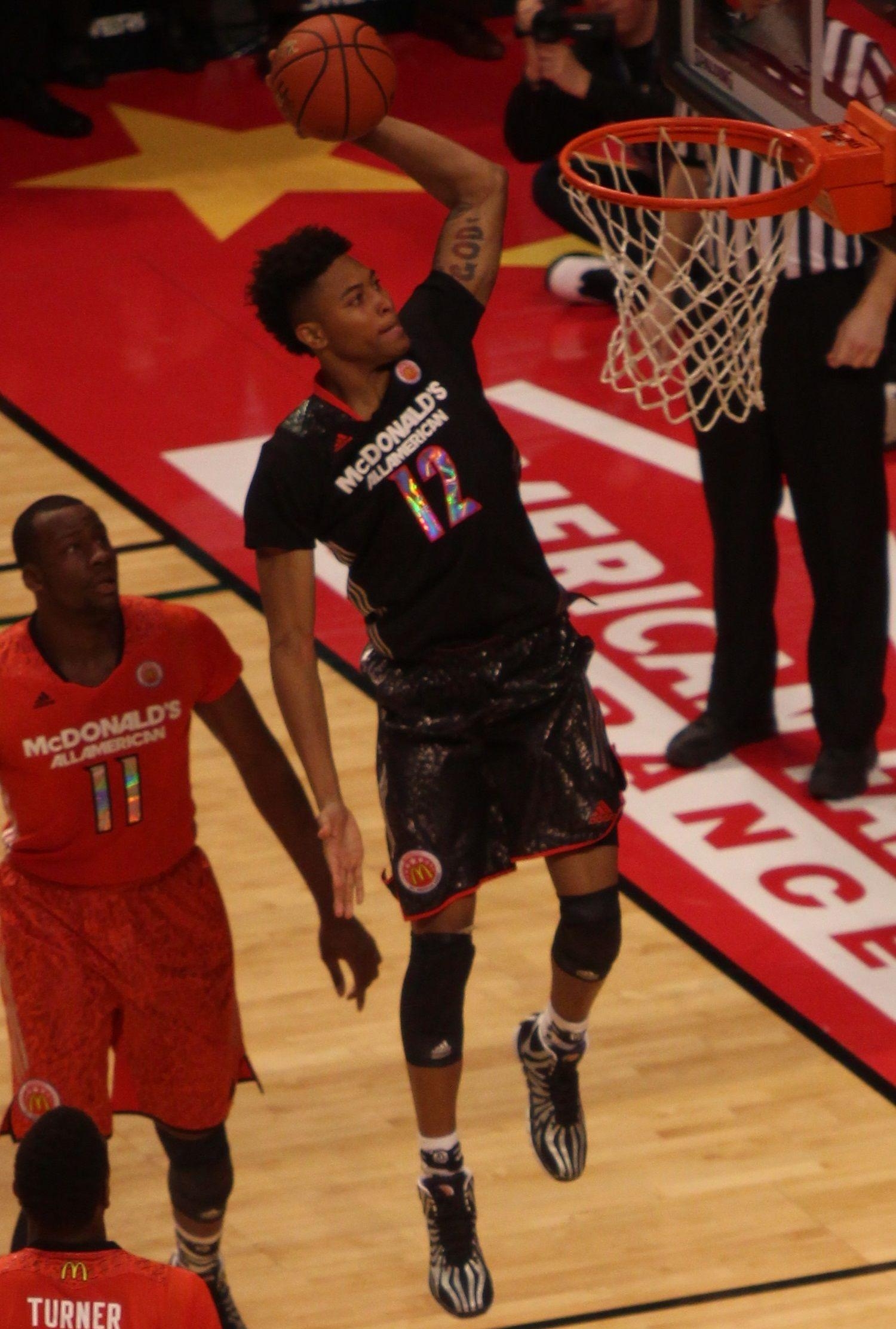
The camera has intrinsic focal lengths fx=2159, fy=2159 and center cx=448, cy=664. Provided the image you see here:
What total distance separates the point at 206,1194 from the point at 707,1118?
4.36 feet

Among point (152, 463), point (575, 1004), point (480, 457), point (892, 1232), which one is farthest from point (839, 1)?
point (152, 463)

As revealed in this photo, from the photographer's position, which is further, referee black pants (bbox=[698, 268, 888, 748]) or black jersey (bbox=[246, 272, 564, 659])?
referee black pants (bbox=[698, 268, 888, 748])

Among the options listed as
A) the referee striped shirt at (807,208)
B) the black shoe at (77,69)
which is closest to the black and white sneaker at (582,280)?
the referee striped shirt at (807,208)

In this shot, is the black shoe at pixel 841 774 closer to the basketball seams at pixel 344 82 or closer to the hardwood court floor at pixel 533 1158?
the hardwood court floor at pixel 533 1158

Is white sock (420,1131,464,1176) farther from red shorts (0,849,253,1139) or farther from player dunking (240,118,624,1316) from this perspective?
red shorts (0,849,253,1139)

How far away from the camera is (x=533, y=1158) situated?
5.04m

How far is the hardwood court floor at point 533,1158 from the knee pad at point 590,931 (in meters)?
0.60

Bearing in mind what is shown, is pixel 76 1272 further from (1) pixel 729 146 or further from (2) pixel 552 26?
(2) pixel 552 26

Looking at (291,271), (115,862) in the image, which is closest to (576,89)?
(291,271)

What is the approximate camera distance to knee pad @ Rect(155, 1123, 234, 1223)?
14.2ft

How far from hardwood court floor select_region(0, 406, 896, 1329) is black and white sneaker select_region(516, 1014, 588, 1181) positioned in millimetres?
66

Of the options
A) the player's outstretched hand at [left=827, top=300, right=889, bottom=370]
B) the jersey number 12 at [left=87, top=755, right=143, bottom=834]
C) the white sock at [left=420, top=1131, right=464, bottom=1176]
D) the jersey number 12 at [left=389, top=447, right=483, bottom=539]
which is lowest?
the white sock at [left=420, top=1131, right=464, bottom=1176]

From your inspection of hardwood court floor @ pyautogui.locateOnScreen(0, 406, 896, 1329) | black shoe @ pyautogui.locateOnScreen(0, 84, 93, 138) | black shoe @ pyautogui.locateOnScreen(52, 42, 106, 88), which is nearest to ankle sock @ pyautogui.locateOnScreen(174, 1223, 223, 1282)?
hardwood court floor @ pyautogui.locateOnScreen(0, 406, 896, 1329)

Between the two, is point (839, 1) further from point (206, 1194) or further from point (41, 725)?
point (206, 1194)
